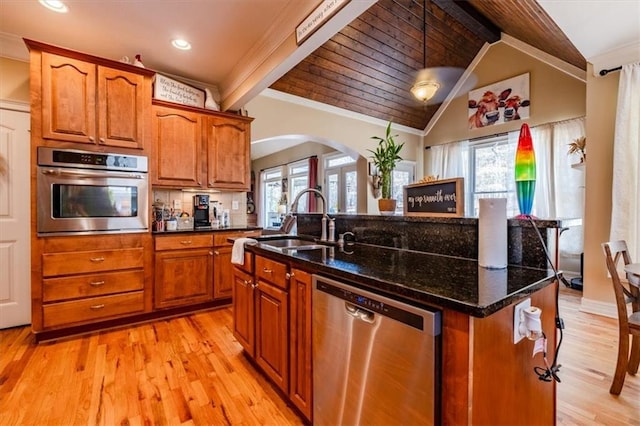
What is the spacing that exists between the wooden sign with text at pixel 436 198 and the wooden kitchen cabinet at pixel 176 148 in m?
2.47

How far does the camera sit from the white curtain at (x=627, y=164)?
2.89 m

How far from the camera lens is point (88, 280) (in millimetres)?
2621

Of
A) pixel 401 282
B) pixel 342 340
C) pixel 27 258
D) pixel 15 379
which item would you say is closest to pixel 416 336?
pixel 401 282

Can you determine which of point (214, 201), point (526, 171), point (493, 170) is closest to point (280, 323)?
point (526, 171)

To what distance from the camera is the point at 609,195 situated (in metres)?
3.12

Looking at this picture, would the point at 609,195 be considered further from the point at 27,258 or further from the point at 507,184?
the point at 27,258

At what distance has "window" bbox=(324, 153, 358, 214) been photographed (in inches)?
237

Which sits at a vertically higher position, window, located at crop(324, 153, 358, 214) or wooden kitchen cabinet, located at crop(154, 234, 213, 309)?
window, located at crop(324, 153, 358, 214)

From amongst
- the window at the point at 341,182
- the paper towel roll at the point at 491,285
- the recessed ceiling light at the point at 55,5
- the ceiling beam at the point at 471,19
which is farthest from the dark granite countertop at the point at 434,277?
the window at the point at 341,182

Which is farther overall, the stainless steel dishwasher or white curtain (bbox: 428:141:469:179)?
white curtain (bbox: 428:141:469:179)

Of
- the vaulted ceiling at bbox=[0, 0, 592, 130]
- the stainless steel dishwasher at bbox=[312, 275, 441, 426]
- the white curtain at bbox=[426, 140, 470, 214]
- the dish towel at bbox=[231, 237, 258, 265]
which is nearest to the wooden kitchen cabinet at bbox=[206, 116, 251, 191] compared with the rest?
the vaulted ceiling at bbox=[0, 0, 592, 130]

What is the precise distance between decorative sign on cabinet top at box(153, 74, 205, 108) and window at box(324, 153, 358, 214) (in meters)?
3.17

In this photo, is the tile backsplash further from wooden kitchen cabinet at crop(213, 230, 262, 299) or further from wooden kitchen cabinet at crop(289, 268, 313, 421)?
wooden kitchen cabinet at crop(289, 268, 313, 421)

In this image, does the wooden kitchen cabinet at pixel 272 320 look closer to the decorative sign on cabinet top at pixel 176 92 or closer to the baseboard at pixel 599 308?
the decorative sign on cabinet top at pixel 176 92
